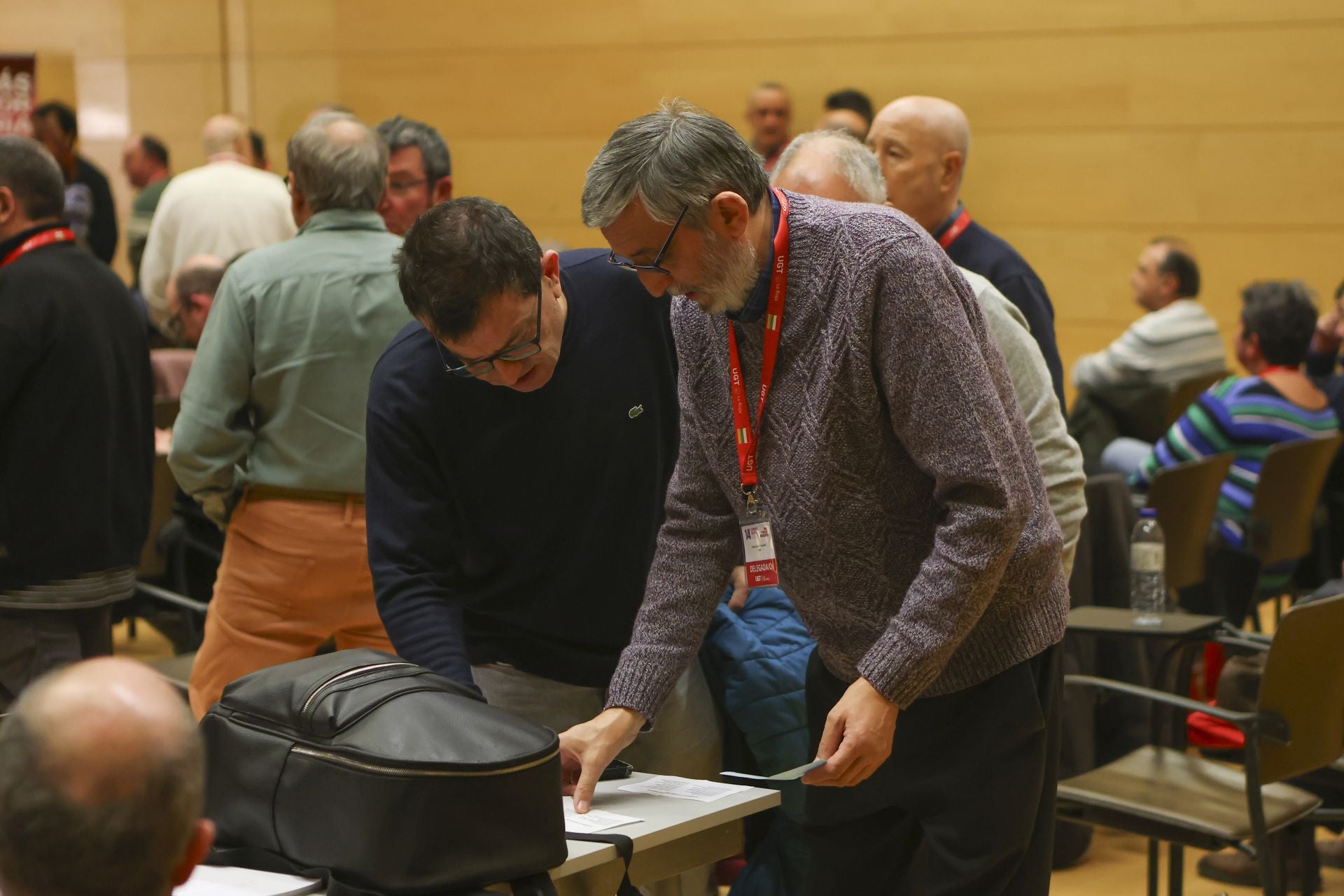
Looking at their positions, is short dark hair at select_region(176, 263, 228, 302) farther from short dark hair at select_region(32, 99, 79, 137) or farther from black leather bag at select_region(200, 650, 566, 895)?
short dark hair at select_region(32, 99, 79, 137)

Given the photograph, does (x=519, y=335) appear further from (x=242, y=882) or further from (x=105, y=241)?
(x=105, y=241)

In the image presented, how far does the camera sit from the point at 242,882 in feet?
4.98

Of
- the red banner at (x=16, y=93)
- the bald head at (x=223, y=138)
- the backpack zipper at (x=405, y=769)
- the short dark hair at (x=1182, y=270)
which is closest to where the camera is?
the backpack zipper at (x=405, y=769)

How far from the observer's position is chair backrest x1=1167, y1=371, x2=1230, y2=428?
17.9ft

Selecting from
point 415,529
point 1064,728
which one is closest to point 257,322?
point 415,529

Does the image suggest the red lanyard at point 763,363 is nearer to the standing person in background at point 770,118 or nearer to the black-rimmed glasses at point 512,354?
the black-rimmed glasses at point 512,354

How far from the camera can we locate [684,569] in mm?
1888

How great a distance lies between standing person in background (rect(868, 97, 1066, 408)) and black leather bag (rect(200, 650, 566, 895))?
1.99 meters

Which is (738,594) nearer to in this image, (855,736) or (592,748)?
(592,748)

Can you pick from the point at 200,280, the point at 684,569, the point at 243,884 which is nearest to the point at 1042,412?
the point at 684,569

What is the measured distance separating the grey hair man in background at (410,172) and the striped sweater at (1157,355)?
2860mm

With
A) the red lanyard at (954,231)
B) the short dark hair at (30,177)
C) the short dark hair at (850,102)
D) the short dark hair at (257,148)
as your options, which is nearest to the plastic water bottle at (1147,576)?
the red lanyard at (954,231)

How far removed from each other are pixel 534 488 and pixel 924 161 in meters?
1.61

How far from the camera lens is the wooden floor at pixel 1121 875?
11.0 feet
